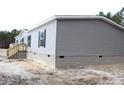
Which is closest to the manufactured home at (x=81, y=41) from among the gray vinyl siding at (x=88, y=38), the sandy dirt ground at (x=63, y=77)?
the gray vinyl siding at (x=88, y=38)

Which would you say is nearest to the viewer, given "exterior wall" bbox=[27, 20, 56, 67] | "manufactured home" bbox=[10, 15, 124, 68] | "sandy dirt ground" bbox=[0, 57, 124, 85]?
"sandy dirt ground" bbox=[0, 57, 124, 85]

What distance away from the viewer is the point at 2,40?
46.0 m

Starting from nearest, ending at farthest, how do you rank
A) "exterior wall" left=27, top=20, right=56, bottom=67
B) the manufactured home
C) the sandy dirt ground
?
the sandy dirt ground
the manufactured home
"exterior wall" left=27, top=20, right=56, bottom=67

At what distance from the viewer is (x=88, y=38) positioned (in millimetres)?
17203

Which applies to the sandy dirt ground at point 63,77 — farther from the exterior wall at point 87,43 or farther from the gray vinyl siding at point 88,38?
the gray vinyl siding at point 88,38

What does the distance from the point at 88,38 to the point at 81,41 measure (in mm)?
533

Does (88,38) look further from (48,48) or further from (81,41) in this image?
(48,48)

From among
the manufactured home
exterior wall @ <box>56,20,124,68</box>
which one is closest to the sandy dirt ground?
exterior wall @ <box>56,20,124,68</box>

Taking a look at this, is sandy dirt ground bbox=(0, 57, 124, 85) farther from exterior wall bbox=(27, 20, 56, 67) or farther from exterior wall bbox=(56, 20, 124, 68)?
exterior wall bbox=(27, 20, 56, 67)

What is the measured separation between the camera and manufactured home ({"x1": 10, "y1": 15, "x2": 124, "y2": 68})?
54.0ft

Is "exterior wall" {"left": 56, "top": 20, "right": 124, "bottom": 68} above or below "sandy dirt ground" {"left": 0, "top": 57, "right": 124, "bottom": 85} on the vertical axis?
above
